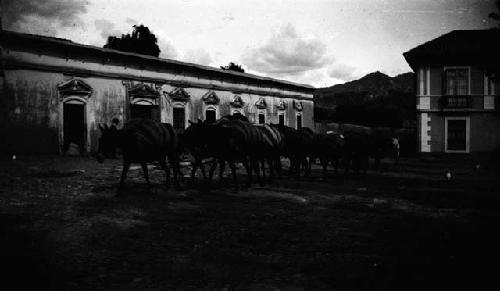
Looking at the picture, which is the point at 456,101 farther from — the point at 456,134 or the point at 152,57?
the point at 152,57

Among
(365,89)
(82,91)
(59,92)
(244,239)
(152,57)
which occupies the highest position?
(365,89)

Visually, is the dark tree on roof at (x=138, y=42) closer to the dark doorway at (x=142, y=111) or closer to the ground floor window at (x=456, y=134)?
the dark doorway at (x=142, y=111)

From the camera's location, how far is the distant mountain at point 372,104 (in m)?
36.7

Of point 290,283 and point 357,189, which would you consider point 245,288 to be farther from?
point 357,189

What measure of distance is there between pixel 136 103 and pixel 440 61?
19028 millimetres

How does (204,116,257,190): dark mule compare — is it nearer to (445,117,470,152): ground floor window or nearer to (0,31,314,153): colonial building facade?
(0,31,314,153): colonial building facade

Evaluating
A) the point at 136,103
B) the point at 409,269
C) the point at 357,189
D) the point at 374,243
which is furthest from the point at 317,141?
the point at 136,103

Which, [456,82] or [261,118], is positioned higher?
[456,82]

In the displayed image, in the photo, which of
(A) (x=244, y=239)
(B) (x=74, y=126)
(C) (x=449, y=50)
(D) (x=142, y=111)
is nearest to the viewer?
(A) (x=244, y=239)

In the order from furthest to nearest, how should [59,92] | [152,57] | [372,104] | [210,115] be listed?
[372,104]
[210,115]
[152,57]
[59,92]

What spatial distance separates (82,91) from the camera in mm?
16266

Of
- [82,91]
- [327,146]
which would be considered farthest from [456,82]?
[82,91]

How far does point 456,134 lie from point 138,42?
30.9 metres

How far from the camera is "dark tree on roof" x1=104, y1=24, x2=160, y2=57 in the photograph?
37.0 meters
